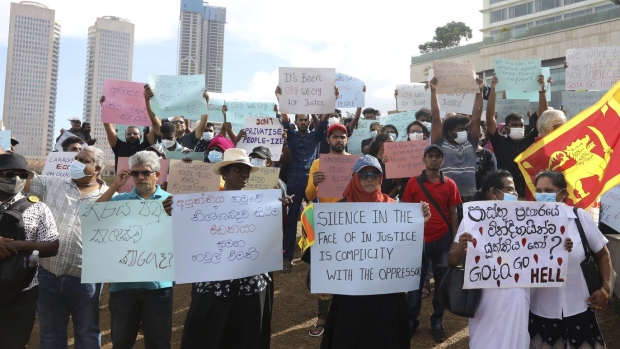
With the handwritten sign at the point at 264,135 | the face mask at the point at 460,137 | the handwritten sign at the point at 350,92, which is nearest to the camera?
the face mask at the point at 460,137

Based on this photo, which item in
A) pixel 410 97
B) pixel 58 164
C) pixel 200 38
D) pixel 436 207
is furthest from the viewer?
pixel 200 38

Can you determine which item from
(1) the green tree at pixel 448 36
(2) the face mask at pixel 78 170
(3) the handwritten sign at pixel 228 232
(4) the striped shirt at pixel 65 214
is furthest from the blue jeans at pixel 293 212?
(1) the green tree at pixel 448 36

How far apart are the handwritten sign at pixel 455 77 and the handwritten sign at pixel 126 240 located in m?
4.52

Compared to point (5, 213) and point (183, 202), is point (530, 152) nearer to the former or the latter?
point (183, 202)

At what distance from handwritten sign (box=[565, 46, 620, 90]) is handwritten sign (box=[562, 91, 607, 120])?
177 millimetres

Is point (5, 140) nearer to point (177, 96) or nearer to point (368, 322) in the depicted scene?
point (177, 96)

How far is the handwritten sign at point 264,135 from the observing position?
8.08m

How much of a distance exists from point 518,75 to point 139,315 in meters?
7.05

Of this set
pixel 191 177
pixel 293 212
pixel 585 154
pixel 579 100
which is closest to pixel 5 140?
pixel 191 177

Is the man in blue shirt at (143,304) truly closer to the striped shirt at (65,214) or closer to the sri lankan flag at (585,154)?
the striped shirt at (65,214)

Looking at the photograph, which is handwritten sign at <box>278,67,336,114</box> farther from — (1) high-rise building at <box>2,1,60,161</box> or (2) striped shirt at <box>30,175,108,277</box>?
(1) high-rise building at <box>2,1,60,161</box>

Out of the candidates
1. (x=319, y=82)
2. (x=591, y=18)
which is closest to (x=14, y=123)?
(x=591, y=18)

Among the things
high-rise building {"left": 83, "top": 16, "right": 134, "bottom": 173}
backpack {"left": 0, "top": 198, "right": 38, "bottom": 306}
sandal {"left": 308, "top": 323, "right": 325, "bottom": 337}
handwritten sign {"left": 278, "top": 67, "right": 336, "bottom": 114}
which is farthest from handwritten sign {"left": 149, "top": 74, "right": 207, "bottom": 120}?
high-rise building {"left": 83, "top": 16, "right": 134, "bottom": 173}

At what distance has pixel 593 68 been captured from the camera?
9.70 m
